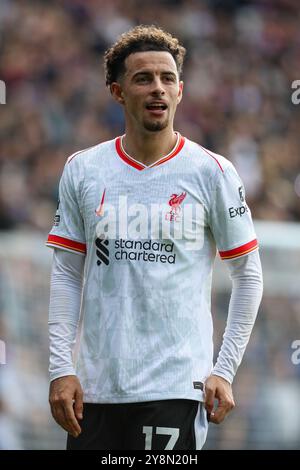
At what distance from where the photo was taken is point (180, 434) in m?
4.39

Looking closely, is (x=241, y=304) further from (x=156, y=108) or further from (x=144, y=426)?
(x=156, y=108)

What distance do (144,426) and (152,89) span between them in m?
1.34

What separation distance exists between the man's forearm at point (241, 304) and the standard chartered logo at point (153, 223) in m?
0.20

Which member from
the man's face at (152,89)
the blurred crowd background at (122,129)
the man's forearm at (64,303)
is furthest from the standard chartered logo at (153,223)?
the blurred crowd background at (122,129)

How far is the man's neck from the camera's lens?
468cm

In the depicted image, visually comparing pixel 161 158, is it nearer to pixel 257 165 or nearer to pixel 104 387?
pixel 104 387

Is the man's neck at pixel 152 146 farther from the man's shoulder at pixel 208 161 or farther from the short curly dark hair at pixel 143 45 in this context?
the short curly dark hair at pixel 143 45

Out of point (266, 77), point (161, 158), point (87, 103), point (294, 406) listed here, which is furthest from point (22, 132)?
point (161, 158)

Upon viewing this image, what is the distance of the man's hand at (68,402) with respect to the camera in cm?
445

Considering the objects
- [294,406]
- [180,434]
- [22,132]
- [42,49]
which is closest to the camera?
[180,434]

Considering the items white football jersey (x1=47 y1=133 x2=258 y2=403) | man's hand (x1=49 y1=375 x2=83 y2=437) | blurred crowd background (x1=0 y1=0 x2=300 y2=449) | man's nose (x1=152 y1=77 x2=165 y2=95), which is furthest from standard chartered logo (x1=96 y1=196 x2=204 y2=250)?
blurred crowd background (x1=0 y1=0 x2=300 y2=449)

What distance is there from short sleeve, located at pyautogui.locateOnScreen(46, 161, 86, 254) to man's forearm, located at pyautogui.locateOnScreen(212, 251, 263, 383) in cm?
63
